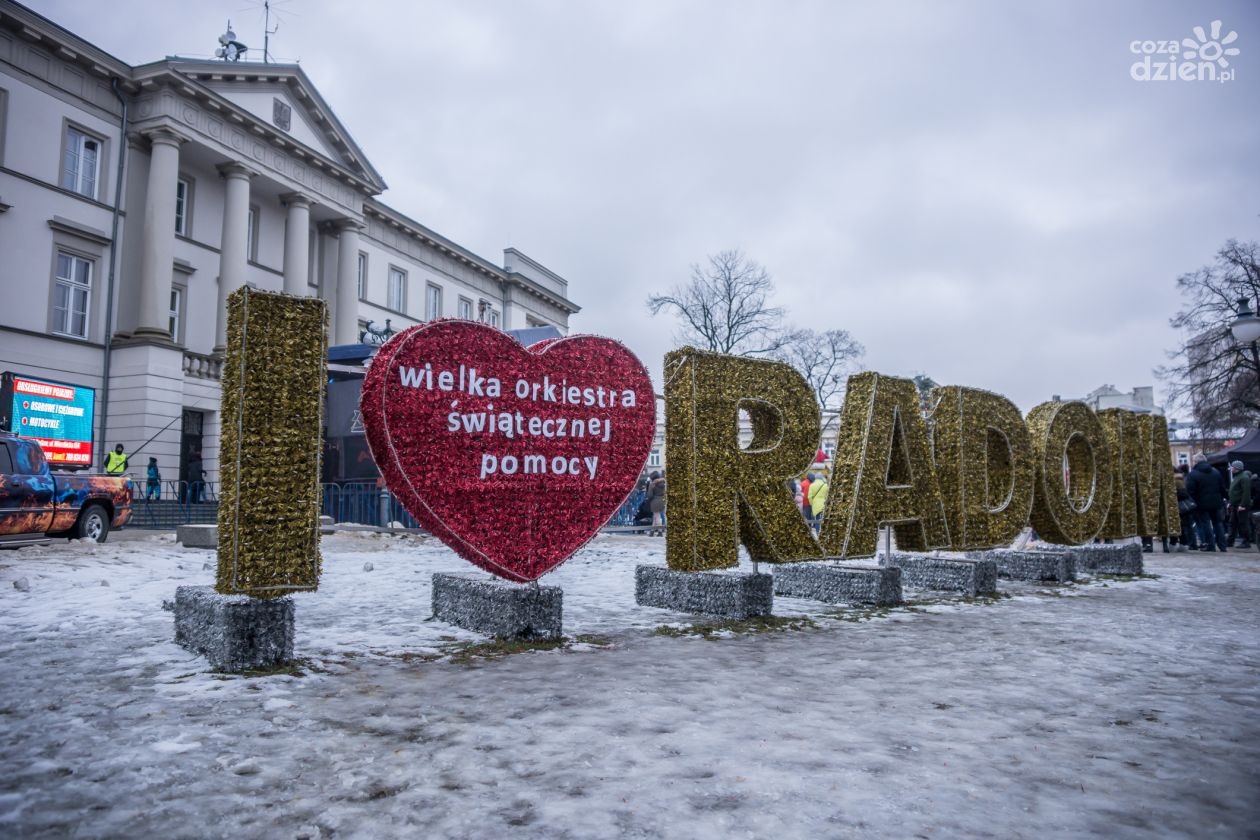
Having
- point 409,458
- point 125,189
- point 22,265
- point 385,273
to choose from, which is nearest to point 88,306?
point 22,265

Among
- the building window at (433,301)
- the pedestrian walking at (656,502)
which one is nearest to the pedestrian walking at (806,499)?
the pedestrian walking at (656,502)

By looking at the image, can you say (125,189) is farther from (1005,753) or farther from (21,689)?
(1005,753)

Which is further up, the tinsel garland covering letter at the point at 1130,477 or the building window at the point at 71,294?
the building window at the point at 71,294

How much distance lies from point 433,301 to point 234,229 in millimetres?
14770

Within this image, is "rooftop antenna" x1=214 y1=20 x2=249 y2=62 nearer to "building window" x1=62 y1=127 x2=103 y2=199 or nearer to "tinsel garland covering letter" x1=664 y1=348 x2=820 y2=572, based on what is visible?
"building window" x1=62 y1=127 x2=103 y2=199

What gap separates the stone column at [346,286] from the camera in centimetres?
3438

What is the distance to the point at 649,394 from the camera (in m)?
7.55

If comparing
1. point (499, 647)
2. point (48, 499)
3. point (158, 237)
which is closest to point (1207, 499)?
point (499, 647)

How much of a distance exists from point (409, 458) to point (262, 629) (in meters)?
1.55

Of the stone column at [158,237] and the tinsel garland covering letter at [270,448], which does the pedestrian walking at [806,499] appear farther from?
the stone column at [158,237]

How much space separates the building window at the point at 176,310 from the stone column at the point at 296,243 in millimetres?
3708

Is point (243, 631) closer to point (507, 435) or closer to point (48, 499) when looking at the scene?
point (507, 435)

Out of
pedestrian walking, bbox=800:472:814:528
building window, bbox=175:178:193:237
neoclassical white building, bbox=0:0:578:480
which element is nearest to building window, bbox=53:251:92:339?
neoclassical white building, bbox=0:0:578:480

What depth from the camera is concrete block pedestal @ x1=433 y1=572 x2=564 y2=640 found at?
6.41 meters
